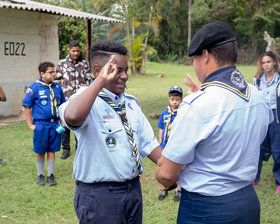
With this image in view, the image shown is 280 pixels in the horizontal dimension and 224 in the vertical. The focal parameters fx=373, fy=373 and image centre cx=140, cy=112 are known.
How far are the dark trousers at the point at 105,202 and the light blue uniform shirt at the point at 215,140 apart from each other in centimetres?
48

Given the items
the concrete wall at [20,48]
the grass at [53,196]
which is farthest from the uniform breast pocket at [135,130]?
the concrete wall at [20,48]

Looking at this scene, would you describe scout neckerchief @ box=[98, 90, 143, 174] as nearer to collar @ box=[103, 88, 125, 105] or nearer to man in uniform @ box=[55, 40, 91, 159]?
collar @ box=[103, 88, 125, 105]

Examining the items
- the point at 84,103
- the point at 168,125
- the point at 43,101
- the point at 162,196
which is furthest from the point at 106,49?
the point at 43,101

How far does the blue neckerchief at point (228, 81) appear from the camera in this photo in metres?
2.06

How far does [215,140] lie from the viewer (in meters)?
2.01

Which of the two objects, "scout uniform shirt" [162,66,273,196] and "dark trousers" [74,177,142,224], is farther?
"dark trousers" [74,177,142,224]

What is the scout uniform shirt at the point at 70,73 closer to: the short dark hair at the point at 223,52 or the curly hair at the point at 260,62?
the curly hair at the point at 260,62

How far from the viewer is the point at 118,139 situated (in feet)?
7.97

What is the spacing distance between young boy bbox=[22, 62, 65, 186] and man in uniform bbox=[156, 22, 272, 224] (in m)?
3.66

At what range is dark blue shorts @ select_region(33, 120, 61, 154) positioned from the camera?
5473 millimetres

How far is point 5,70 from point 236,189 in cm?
1000

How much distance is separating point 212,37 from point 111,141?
911 mm

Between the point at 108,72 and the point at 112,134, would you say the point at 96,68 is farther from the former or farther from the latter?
the point at 112,134

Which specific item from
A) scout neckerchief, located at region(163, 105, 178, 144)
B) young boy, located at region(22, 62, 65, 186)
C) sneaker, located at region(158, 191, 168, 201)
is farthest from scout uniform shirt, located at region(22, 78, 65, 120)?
sneaker, located at region(158, 191, 168, 201)
